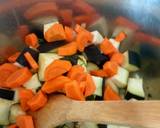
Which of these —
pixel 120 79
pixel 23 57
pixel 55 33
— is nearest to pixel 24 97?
pixel 23 57

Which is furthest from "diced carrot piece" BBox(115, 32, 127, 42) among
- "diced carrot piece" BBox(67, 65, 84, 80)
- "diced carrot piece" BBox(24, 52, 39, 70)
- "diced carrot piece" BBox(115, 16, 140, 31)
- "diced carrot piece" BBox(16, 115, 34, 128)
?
"diced carrot piece" BBox(16, 115, 34, 128)

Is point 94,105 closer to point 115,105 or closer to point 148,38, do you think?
point 115,105

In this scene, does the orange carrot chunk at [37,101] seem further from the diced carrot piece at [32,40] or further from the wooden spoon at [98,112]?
the diced carrot piece at [32,40]

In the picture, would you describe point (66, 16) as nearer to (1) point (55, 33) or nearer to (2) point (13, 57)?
(1) point (55, 33)

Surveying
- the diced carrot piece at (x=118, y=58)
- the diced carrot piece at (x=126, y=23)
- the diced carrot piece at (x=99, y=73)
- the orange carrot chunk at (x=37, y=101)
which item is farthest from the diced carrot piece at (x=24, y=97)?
the diced carrot piece at (x=126, y=23)

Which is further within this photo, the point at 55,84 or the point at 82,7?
the point at 82,7
